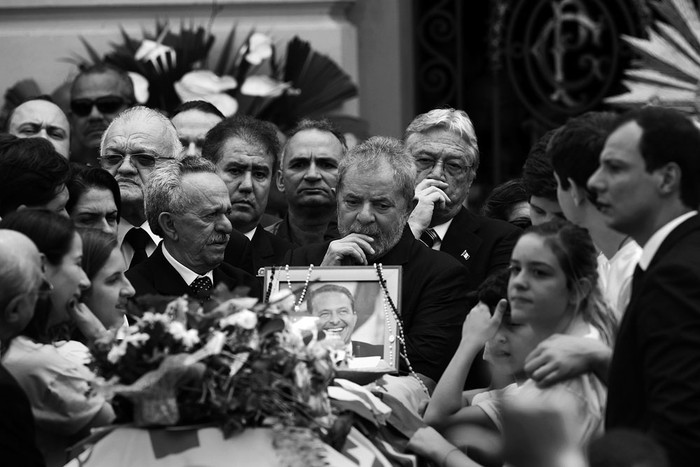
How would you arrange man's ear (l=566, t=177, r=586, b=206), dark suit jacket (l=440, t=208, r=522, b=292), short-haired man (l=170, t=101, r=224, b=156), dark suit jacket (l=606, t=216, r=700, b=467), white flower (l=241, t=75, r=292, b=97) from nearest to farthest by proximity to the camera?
dark suit jacket (l=606, t=216, r=700, b=467)
man's ear (l=566, t=177, r=586, b=206)
dark suit jacket (l=440, t=208, r=522, b=292)
short-haired man (l=170, t=101, r=224, b=156)
white flower (l=241, t=75, r=292, b=97)

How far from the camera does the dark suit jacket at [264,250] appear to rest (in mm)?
7301

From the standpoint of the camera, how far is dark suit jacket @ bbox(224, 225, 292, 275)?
7.30m

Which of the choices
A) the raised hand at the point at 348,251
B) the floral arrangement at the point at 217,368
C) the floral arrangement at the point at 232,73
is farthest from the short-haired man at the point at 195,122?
the floral arrangement at the point at 217,368

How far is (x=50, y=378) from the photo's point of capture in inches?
212

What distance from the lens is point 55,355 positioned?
5.43m

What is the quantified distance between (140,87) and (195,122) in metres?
0.98

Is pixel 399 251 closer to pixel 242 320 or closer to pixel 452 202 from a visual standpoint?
pixel 452 202

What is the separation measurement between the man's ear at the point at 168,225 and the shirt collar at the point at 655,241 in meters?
2.46

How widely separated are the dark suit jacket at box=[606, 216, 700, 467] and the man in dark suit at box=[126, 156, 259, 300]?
2.19 metres

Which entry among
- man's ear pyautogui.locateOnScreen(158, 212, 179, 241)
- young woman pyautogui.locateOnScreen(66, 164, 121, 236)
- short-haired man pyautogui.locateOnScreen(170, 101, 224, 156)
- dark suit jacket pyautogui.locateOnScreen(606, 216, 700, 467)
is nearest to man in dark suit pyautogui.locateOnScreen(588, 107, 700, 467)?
dark suit jacket pyautogui.locateOnScreen(606, 216, 700, 467)

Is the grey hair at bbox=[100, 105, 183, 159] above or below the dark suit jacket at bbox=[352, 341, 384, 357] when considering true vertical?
above

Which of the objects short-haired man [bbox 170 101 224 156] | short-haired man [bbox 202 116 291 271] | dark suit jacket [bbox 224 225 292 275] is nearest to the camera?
dark suit jacket [bbox 224 225 292 275]

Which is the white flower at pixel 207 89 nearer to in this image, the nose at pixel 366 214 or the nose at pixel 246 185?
the nose at pixel 246 185

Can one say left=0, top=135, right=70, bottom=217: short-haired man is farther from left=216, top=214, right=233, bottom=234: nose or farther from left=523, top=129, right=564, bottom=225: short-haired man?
left=523, top=129, right=564, bottom=225: short-haired man
